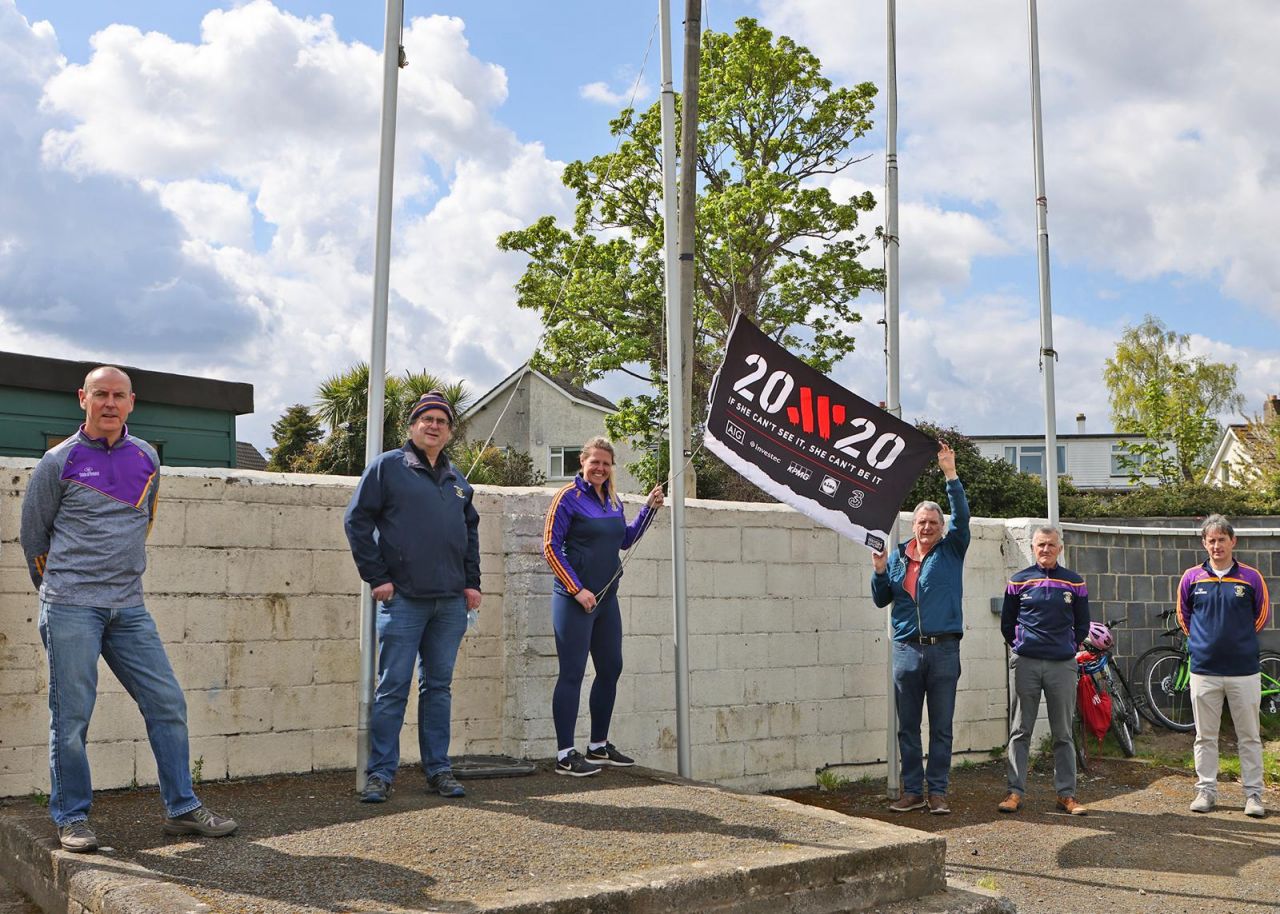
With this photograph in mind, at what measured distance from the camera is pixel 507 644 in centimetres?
750

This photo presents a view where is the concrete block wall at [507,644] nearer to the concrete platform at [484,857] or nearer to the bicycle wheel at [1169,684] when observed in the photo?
the concrete platform at [484,857]

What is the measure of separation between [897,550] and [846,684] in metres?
1.58

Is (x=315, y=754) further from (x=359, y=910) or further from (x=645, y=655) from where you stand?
(x=359, y=910)

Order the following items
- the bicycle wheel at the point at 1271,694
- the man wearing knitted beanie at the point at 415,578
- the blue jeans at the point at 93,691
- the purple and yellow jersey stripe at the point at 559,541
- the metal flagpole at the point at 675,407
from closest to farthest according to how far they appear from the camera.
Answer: the blue jeans at the point at 93,691, the man wearing knitted beanie at the point at 415,578, the purple and yellow jersey stripe at the point at 559,541, the metal flagpole at the point at 675,407, the bicycle wheel at the point at 1271,694

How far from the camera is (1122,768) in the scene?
9859 millimetres

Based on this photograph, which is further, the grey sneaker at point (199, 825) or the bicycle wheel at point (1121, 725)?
the bicycle wheel at point (1121, 725)

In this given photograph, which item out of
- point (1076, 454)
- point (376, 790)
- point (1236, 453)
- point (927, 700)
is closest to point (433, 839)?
point (376, 790)

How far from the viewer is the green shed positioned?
9.47 metres

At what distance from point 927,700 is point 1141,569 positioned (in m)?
4.59

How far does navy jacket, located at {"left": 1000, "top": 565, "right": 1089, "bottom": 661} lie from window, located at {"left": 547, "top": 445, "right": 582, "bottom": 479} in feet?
102

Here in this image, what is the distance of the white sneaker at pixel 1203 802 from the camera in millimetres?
8297

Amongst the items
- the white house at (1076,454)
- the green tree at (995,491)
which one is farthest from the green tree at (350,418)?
the white house at (1076,454)

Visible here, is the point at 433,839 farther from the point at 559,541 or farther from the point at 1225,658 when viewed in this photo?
the point at 1225,658

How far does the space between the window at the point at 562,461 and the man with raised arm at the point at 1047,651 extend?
102ft
